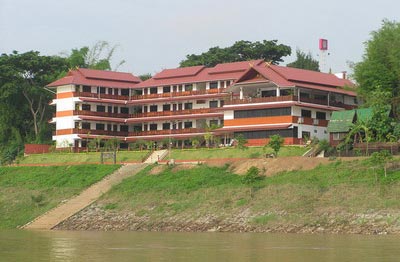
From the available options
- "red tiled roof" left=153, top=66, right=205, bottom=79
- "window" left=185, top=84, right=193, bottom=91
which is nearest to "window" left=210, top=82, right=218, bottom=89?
"window" left=185, top=84, right=193, bottom=91

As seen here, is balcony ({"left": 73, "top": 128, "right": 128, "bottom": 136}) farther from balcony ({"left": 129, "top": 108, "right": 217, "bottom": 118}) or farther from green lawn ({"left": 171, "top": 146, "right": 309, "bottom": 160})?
green lawn ({"left": 171, "top": 146, "right": 309, "bottom": 160})

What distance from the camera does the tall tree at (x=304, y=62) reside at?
119000mm

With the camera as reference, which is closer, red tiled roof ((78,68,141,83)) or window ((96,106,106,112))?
window ((96,106,106,112))

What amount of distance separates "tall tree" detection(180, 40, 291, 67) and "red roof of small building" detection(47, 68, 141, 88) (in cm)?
1476

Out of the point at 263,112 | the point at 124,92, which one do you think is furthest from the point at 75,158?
the point at 263,112

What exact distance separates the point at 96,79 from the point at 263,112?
83.4 feet

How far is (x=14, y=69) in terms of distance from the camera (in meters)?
100

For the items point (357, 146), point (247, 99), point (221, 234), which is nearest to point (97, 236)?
point (221, 234)

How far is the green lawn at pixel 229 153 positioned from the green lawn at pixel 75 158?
180 inches

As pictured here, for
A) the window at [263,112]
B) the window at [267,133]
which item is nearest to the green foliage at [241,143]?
the window at [267,133]

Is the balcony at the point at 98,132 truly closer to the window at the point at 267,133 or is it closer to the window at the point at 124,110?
the window at the point at 124,110

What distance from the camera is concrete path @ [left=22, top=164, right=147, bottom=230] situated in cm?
6544

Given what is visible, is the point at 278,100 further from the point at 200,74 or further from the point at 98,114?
the point at 98,114

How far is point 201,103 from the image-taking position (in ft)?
316
